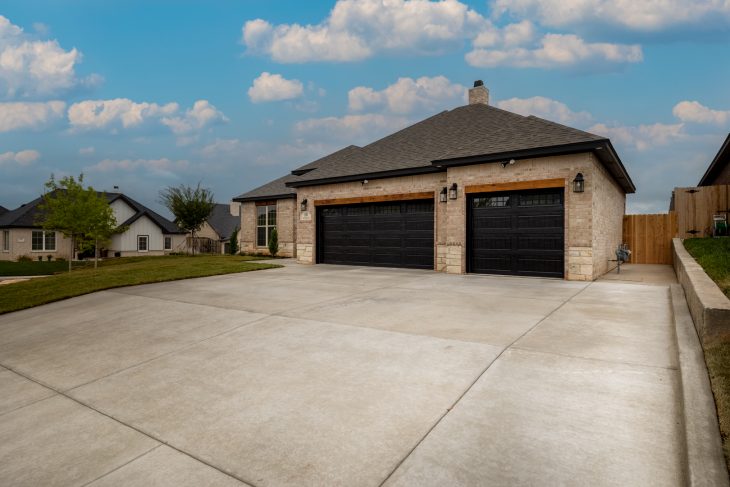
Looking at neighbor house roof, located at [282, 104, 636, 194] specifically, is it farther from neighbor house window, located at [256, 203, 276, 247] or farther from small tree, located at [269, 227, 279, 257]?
neighbor house window, located at [256, 203, 276, 247]

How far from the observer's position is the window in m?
32.9

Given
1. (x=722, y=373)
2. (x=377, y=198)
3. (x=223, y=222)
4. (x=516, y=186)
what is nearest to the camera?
(x=722, y=373)

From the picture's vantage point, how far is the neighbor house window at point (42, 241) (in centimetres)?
2948

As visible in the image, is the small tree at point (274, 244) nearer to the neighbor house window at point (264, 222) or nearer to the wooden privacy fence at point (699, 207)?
the neighbor house window at point (264, 222)

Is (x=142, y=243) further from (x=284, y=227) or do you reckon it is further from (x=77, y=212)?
(x=284, y=227)

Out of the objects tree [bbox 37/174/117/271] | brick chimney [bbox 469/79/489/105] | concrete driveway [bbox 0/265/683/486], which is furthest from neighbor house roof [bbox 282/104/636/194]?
tree [bbox 37/174/117/271]

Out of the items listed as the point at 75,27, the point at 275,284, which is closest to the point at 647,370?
the point at 275,284

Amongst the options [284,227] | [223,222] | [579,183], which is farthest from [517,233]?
[223,222]

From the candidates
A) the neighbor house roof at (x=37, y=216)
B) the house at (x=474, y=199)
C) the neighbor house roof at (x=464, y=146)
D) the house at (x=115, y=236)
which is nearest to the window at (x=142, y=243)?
the house at (x=115, y=236)

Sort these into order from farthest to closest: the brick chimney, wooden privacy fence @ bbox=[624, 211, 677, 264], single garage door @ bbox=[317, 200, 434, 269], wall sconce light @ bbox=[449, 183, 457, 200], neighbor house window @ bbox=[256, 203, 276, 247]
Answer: neighbor house window @ bbox=[256, 203, 276, 247] < the brick chimney < wooden privacy fence @ bbox=[624, 211, 677, 264] < single garage door @ bbox=[317, 200, 434, 269] < wall sconce light @ bbox=[449, 183, 457, 200]

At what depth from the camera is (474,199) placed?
12625 millimetres

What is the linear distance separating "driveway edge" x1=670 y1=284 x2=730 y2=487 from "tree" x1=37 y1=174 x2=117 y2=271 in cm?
2792

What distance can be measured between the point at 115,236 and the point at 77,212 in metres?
9.83

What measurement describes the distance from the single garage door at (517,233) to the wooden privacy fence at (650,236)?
314 inches
